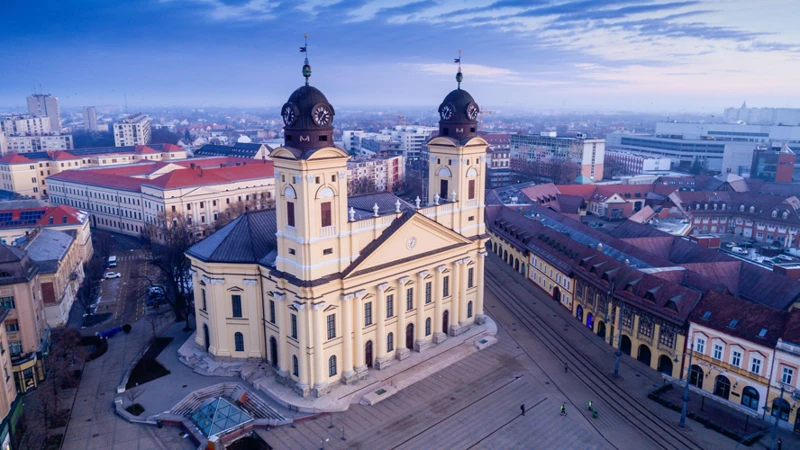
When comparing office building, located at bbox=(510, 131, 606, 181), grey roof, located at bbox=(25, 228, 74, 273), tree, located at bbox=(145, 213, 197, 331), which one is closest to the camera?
grey roof, located at bbox=(25, 228, 74, 273)

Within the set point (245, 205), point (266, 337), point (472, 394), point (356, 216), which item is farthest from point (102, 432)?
point (245, 205)

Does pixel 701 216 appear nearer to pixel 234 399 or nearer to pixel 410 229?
pixel 410 229

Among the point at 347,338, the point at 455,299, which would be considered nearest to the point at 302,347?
the point at 347,338

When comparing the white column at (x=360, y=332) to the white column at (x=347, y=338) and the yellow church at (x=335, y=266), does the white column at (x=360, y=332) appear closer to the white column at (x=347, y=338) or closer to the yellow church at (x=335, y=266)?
the yellow church at (x=335, y=266)

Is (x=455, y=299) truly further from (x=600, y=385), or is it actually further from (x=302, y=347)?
(x=302, y=347)

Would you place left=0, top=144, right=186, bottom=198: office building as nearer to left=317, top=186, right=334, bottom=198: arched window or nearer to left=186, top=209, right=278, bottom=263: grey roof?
left=186, top=209, right=278, bottom=263: grey roof

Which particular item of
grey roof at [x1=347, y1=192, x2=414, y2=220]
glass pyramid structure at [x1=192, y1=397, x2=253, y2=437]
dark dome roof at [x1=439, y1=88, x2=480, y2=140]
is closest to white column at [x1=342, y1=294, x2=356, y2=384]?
glass pyramid structure at [x1=192, y1=397, x2=253, y2=437]
